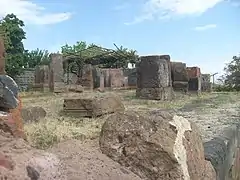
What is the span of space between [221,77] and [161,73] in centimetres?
1287

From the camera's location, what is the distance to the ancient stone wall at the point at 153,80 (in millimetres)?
10297

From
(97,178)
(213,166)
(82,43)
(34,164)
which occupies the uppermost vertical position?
(82,43)

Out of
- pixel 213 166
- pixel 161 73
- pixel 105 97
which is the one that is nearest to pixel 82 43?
pixel 161 73

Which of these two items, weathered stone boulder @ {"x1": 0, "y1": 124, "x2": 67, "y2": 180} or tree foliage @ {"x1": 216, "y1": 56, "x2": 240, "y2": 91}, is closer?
weathered stone boulder @ {"x1": 0, "y1": 124, "x2": 67, "y2": 180}

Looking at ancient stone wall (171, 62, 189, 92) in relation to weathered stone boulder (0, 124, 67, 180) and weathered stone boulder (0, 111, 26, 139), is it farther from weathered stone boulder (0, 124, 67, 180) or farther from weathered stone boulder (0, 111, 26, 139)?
weathered stone boulder (0, 124, 67, 180)

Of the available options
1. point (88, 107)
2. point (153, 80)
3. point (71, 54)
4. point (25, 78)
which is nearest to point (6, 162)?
point (88, 107)

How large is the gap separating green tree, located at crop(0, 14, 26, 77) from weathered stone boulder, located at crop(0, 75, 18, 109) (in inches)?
847

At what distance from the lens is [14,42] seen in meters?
25.4

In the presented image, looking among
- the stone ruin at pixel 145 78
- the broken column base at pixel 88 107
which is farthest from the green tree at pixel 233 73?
the broken column base at pixel 88 107

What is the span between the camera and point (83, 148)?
2268 millimetres

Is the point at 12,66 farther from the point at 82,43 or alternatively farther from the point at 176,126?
the point at 82,43

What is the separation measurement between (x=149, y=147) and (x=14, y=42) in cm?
2408

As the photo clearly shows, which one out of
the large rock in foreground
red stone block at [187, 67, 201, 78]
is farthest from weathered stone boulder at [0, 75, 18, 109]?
red stone block at [187, 67, 201, 78]

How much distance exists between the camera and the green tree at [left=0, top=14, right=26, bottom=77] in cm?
2333
